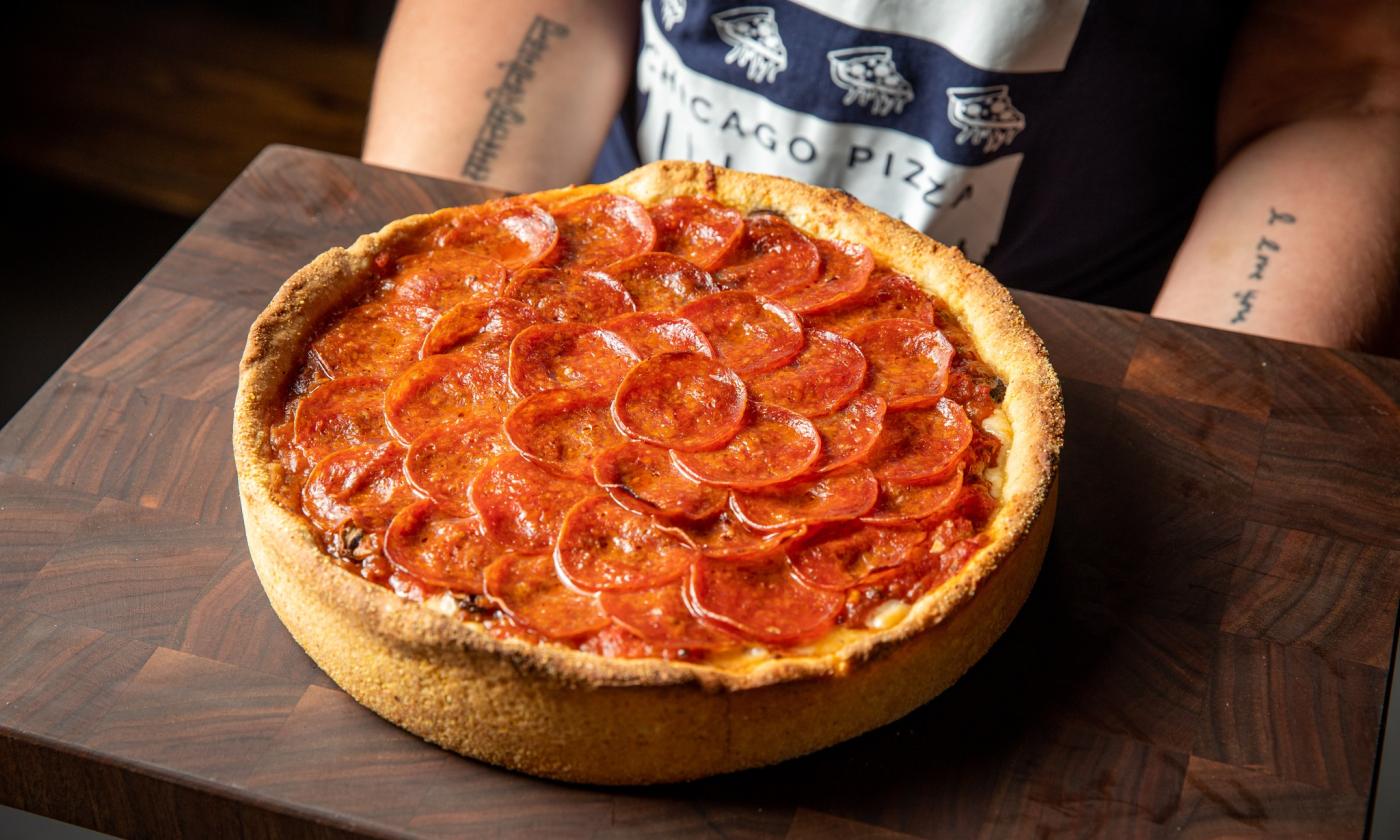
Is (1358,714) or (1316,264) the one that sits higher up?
(1316,264)

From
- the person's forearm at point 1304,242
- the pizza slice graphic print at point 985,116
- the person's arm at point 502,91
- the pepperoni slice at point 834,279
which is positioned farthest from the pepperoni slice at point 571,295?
the person's forearm at point 1304,242

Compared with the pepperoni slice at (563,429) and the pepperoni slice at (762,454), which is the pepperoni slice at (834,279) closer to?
the pepperoni slice at (762,454)

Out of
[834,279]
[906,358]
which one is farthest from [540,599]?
[834,279]

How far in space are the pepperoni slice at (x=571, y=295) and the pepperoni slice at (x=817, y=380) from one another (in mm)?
282

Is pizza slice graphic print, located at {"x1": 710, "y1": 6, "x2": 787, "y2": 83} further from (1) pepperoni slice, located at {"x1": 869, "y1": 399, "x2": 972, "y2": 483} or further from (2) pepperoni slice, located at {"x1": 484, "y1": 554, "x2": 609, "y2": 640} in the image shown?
(2) pepperoni slice, located at {"x1": 484, "y1": 554, "x2": 609, "y2": 640}

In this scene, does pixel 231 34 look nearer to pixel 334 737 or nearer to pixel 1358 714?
pixel 334 737

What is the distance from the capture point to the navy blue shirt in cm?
276

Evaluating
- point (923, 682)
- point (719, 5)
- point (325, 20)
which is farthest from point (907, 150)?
point (325, 20)

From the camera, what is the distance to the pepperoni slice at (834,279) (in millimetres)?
2291

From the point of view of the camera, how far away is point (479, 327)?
219cm

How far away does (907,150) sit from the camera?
2.93 meters

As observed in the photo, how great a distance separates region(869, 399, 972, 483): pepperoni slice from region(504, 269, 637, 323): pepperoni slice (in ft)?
1.59

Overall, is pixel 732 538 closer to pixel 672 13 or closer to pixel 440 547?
pixel 440 547

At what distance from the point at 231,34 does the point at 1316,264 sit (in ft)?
13.6
